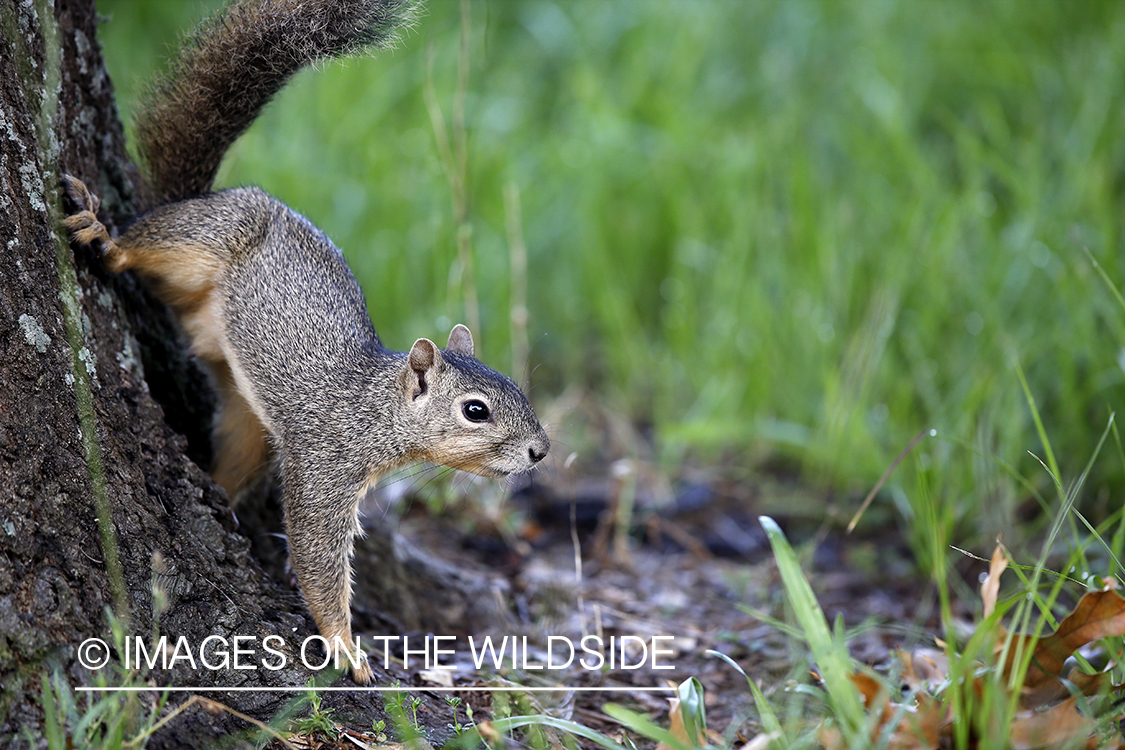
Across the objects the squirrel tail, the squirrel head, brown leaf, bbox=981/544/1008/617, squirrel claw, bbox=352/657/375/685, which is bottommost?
brown leaf, bbox=981/544/1008/617

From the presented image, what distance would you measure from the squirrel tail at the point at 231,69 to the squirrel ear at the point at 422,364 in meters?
0.69

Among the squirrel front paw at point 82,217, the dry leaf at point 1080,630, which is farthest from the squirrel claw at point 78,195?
the dry leaf at point 1080,630

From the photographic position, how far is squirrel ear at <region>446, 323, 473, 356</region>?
254cm

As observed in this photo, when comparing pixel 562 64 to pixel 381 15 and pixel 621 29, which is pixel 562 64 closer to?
pixel 621 29

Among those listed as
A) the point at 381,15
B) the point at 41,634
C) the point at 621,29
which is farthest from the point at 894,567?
the point at 621,29

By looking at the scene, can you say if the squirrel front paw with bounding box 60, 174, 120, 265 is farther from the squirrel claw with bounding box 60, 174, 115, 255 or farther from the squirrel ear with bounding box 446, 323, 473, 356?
the squirrel ear with bounding box 446, 323, 473, 356

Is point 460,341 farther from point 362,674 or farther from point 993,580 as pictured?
point 993,580

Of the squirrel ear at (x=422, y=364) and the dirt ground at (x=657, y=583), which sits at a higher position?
the squirrel ear at (x=422, y=364)

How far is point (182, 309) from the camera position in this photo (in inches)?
96.3

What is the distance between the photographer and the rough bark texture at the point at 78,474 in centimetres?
160

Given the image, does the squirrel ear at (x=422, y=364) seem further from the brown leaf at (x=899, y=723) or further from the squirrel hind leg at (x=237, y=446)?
the brown leaf at (x=899, y=723)

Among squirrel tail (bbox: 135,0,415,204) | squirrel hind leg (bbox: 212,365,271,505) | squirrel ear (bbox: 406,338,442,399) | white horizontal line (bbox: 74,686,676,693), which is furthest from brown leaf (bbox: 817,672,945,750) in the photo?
squirrel tail (bbox: 135,0,415,204)

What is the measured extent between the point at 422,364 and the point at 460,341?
0.29m

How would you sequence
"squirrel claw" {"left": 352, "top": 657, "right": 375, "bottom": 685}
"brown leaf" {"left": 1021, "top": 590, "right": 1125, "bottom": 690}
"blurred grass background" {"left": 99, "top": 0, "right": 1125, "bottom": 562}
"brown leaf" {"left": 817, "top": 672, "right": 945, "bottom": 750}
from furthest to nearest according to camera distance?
→ 1. "blurred grass background" {"left": 99, "top": 0, "right": 1125, "bottom": 562}
2. "squirrel claw" {"left": 352, "top": 657, "right": 375, "bottom": 685}
3. "brown leaf" {"left": 1021, "top": 590, "right": 1125, "bottom": 690}
4. "brown leaf" {"left": 817, "top": 672, "right": 945, "bottom": 750}
